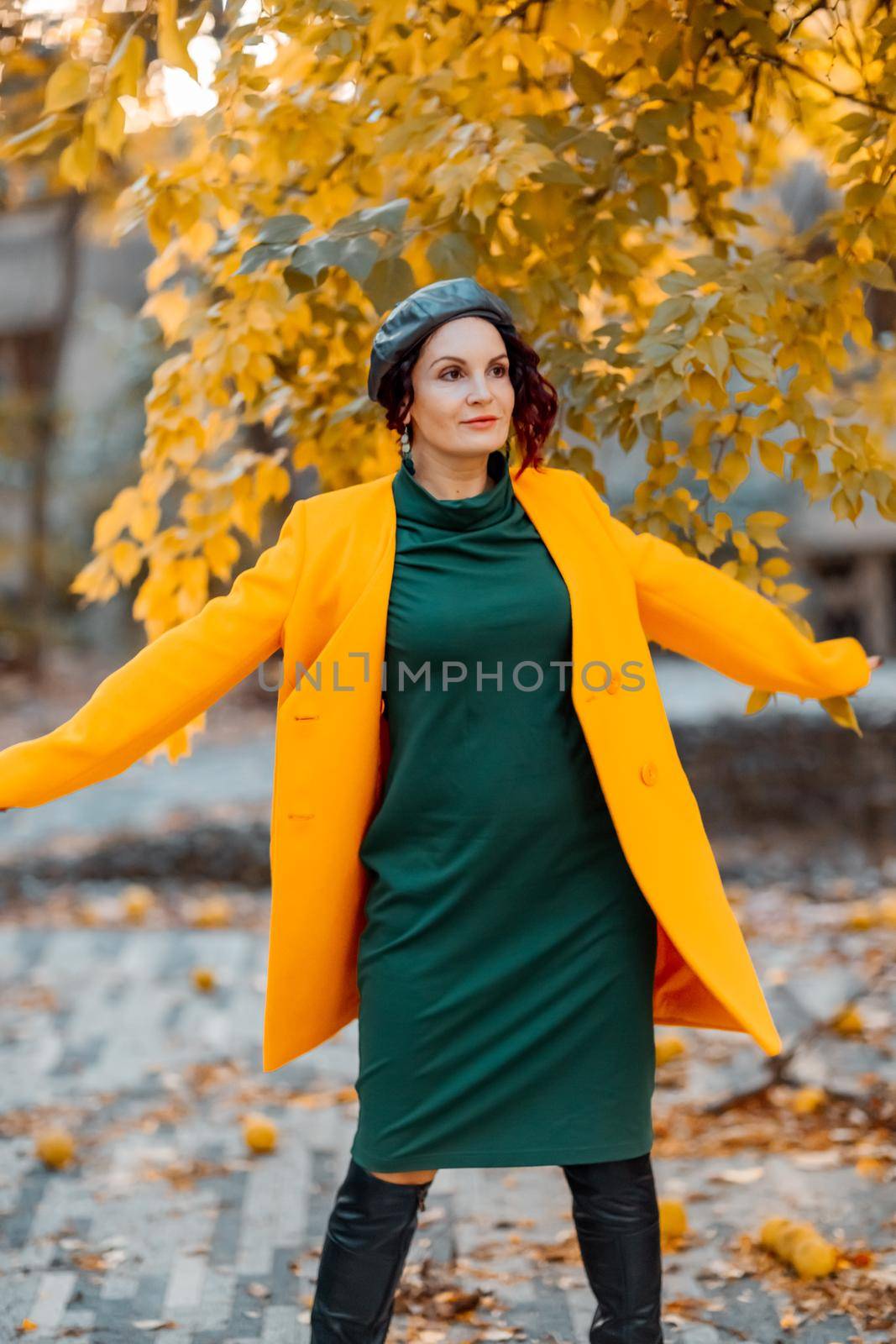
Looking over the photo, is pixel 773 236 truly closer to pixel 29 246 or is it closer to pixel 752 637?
pixel 752 637

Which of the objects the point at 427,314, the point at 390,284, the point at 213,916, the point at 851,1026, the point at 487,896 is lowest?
Result: the point at 851,1026

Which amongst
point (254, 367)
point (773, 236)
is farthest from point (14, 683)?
point (254, 367)

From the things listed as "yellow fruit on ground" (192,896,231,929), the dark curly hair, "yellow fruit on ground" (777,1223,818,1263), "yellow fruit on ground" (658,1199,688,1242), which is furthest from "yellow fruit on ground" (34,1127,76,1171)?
"yellow fruit on ground" (192,896,231,929)

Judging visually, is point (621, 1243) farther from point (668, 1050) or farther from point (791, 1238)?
point (668, 1050)

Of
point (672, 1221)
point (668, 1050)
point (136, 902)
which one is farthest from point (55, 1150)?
point (136, 902)

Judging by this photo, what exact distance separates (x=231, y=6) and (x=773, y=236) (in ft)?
7.72

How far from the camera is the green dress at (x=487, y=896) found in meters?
2.00

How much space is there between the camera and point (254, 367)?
2.64 meters

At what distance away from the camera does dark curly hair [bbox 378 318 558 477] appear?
2102mm

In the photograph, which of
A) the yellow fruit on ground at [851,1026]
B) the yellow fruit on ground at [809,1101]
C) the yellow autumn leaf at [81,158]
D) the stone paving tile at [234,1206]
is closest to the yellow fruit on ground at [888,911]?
the stone paving tile at [234,1206]

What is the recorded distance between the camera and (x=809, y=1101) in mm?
3584

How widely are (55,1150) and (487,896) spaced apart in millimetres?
1856

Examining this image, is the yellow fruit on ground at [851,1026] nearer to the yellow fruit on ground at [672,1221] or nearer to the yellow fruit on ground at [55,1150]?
the yellow fruit on ground at [672,1221]

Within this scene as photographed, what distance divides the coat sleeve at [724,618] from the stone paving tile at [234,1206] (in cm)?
116
